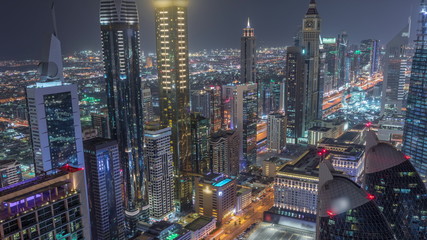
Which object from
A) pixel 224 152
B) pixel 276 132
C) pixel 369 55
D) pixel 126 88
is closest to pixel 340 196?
pixel 126 88

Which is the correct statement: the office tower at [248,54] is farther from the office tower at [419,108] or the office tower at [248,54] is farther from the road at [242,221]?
the office tower at [419,108]

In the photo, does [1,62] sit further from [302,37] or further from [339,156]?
[302,37]

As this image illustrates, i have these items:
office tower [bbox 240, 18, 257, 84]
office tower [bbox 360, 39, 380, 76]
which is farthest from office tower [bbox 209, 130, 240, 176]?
office tower [bbox 360, 39, 380, 76]

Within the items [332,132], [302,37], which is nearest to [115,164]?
[332,132]

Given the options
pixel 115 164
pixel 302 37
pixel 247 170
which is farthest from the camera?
pixel 302 37

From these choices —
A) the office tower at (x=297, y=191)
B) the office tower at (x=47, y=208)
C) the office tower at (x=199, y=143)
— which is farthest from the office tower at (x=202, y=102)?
the office tower at (x=47, y=208)


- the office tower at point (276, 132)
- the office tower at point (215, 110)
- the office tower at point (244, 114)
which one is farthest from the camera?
the office tower at point (215, 110)
